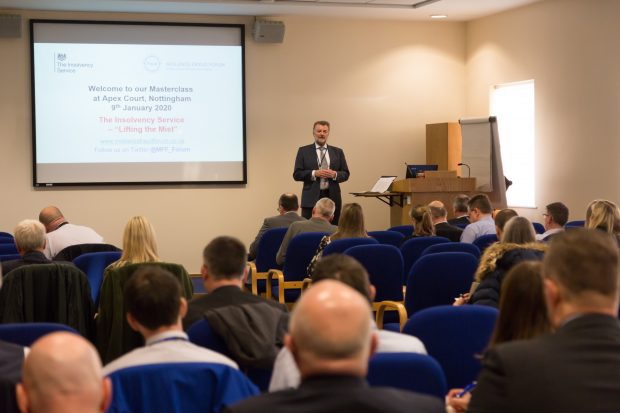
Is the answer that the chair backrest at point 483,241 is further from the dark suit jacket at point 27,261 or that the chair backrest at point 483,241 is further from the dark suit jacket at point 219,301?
the dark suit jacket at point 219,301

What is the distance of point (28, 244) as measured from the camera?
5363mm

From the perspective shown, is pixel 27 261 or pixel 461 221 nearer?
pixel 27 261

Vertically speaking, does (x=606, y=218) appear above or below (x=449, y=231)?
above

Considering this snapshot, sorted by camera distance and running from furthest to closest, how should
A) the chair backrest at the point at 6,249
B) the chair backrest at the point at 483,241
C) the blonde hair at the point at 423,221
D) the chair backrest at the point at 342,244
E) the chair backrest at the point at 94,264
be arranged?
the chair backrest at the point at 6,249 → the blonde hair at the point at 423,221 → the chair backrest at the point at 483,241 → the chair backrest at the point at 342,244 → the chair backrest at the point at 94,264

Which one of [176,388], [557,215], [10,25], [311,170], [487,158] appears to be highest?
[10,25]

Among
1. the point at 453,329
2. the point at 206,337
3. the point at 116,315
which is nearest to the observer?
the point at 206,337

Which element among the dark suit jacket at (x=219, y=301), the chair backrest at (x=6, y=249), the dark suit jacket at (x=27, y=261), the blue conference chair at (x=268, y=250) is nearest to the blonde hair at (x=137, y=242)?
the dark suit jacket at (x=27, y=261)

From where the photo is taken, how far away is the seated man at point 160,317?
2.74 m

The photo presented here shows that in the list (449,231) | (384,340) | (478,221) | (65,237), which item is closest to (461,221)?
(449,231)

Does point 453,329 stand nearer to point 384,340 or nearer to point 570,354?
point 384,340

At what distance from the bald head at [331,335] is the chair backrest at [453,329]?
5.66 feet

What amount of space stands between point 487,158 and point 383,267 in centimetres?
561

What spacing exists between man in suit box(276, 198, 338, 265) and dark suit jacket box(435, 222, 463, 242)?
2.97ft

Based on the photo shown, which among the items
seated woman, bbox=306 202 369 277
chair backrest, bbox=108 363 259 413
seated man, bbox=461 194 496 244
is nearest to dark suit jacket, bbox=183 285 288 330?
chair backrest, bbox=108 363 259 413
